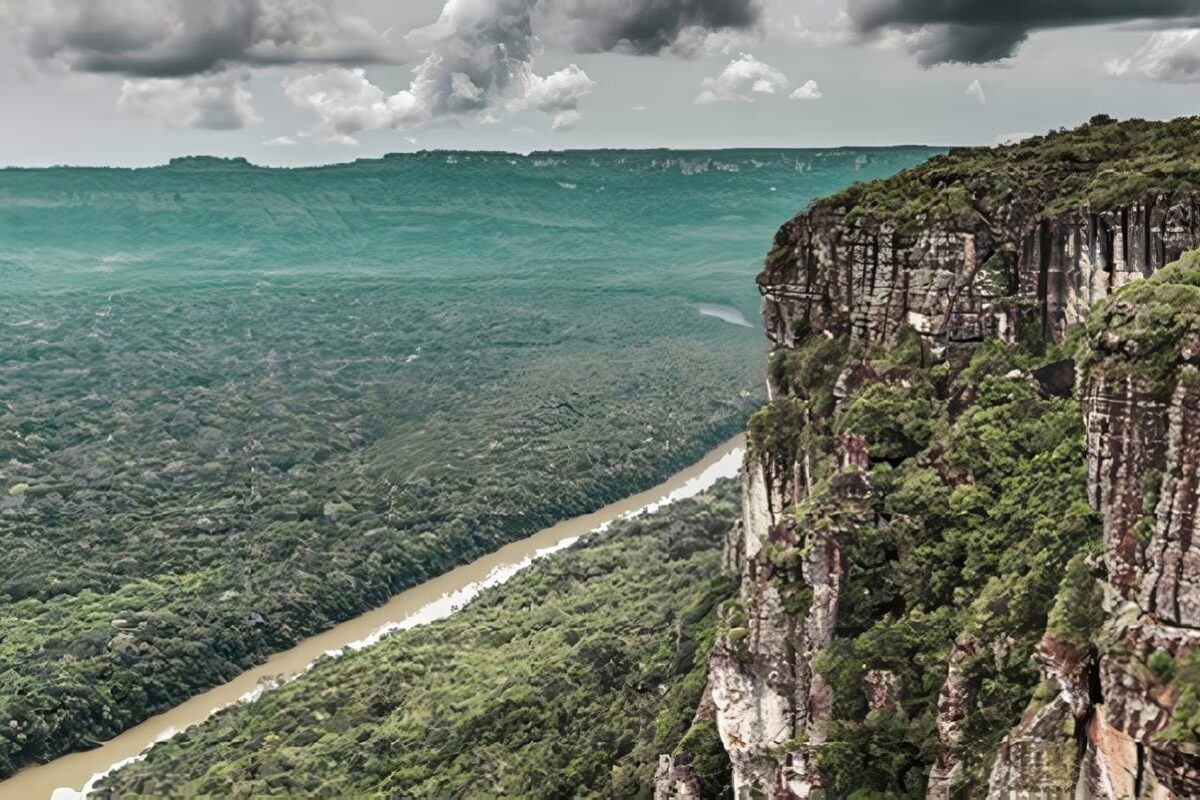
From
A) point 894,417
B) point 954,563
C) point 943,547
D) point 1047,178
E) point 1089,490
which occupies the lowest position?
point 954,563

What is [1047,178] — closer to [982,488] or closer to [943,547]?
[982,488]

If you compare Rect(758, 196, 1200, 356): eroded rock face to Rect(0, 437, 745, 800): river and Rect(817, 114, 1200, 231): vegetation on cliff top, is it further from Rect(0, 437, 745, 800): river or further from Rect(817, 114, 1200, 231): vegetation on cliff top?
Rect(0, 437, 745, 800): river

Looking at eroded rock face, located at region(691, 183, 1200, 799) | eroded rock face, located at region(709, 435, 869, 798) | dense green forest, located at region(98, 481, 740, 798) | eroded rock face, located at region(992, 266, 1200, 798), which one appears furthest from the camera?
dense green forest, located at region(98, 481, 740, 798)

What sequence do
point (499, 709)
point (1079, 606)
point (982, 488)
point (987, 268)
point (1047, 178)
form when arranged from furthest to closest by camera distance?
point (499, 709) < point (1047, 178) < point (987, 268) < point (982, 488) < point (1079, 606)

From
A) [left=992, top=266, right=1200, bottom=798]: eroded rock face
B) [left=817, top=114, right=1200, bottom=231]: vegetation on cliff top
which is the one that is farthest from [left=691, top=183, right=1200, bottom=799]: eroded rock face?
[left=817, top=114, right=1200, bottom=231]: vegetation on cliff top

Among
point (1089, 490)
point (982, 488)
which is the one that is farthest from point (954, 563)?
point (1089, 490)

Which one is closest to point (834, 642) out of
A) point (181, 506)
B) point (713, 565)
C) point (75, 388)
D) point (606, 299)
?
point (713, 565)

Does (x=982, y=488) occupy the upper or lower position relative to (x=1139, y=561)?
lower

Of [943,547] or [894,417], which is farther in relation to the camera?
[894,417]

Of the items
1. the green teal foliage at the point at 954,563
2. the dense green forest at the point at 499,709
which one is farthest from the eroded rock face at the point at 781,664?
the dense green forest at the point at 499,709
